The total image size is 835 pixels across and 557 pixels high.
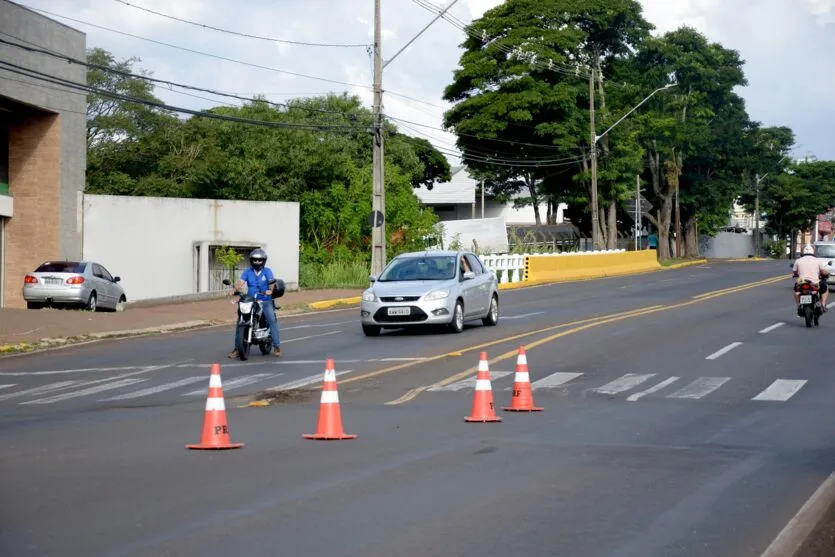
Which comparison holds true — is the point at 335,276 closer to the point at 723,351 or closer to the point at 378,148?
the point at 378,148

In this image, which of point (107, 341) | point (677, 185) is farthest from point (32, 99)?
point (677, 185)

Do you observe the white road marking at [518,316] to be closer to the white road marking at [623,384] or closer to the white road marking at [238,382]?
the white road marking at [623,384]

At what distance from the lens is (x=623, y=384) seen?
17.3 meters

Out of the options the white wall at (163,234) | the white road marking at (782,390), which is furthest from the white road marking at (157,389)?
the white wall at (163,234)

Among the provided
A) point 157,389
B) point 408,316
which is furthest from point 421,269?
point 157,389

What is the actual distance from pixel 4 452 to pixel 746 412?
8.01 meters

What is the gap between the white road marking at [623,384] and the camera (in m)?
16.7

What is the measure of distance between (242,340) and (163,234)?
2220 centimetres

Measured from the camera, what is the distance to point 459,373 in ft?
60.2

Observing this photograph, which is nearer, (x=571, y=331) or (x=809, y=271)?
(x=571, y=331)

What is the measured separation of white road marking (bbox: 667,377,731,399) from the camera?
16203mm

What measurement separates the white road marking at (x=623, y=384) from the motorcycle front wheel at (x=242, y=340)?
619 centimetres

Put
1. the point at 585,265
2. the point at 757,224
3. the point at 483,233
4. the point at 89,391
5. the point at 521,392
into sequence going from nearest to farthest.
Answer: the point at 521,392 → the point at 89,391 → the point at 585,265 → the point at 483,233 → the point at 757,224

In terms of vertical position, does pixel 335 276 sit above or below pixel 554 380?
above
